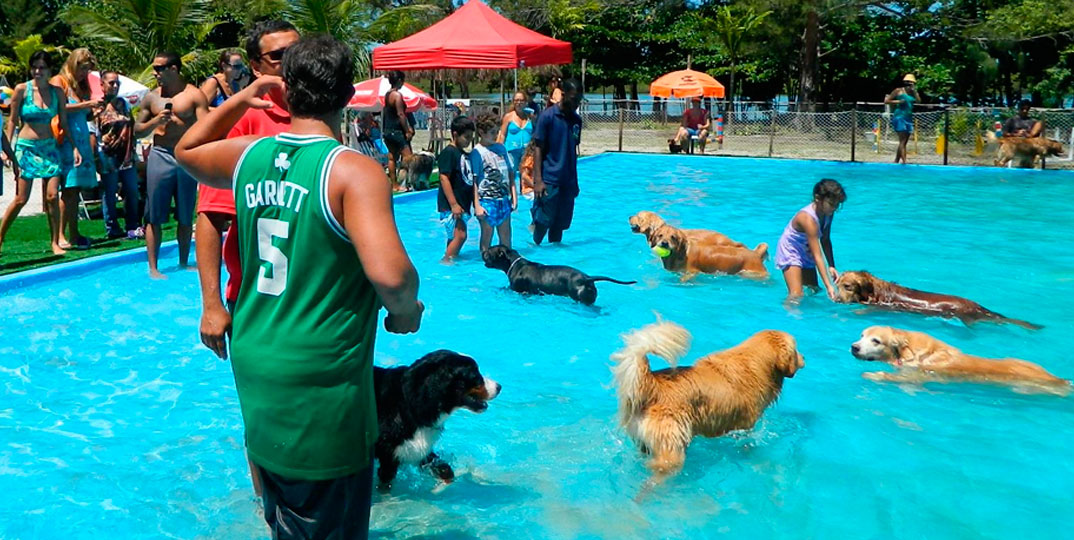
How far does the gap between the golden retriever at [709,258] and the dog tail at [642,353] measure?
4.93 metres

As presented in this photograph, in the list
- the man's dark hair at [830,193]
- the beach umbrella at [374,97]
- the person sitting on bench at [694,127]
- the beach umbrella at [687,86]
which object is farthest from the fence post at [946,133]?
the man's dark hair at [830,193]

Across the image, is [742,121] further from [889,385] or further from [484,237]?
[889,385]

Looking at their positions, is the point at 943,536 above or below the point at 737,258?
below

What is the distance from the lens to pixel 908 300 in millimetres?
7969

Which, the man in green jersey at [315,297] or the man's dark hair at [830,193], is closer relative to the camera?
the man in green jersey at [315,297]

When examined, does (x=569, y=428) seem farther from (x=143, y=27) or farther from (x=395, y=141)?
(x=143, y=27)

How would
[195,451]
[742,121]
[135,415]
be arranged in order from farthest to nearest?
[742,121] < [135,415] < [195,451]

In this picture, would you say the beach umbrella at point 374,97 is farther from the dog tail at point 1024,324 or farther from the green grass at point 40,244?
the dog tail at point 1024,324

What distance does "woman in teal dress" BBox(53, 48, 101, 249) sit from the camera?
355 inches

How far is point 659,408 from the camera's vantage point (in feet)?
15.0

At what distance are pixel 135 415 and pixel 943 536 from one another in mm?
4475

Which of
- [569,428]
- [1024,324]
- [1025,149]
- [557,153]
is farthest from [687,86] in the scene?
[569,428]

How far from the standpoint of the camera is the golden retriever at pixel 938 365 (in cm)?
612

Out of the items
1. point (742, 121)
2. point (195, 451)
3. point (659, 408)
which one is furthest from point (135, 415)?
point (742, 121)
